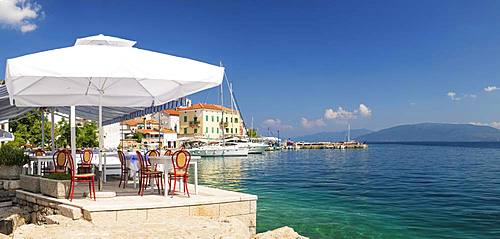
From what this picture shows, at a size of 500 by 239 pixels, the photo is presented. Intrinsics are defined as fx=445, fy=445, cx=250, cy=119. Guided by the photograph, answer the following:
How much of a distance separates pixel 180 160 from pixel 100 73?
7.33 feet

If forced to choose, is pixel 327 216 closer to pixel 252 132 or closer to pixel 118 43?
pixel 118 43

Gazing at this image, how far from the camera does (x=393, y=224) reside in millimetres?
11180

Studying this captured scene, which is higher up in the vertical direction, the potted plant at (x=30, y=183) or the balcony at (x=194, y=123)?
the balcony at (x=194, y=123)

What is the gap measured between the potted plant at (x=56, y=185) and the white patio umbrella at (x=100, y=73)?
592mm

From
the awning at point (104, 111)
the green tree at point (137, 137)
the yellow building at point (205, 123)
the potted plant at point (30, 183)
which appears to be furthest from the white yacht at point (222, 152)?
the potted plant at point (30, 183)

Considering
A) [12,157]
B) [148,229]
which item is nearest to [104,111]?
[12,157]

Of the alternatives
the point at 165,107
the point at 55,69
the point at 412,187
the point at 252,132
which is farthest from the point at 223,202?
the point at 252,132

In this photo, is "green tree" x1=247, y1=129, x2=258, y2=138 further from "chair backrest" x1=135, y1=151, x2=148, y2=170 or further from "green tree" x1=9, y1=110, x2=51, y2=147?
"chair backrest" x1=135, y1=151, x2=148, y2=170

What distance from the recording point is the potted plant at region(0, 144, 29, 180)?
9.45 m

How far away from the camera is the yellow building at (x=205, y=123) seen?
308 feet

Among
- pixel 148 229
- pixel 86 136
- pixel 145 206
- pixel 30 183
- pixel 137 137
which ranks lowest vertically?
pixel 148 229

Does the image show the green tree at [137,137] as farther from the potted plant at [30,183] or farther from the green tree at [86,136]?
the potted plant at [30,183]

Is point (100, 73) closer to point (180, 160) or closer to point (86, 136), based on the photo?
point (180, 160)

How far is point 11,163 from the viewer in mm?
9578
